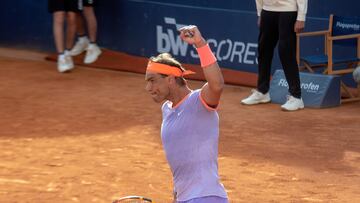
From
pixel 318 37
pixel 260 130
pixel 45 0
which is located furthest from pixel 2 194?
pixel 45 0

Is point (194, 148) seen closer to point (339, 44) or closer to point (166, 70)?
point (166, 70)

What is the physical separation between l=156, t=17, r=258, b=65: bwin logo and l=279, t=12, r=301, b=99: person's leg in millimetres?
1959

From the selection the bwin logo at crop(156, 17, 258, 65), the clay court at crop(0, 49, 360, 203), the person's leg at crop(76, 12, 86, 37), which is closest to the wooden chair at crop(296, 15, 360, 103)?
the clay court at crop(0, 49, 360, 203)

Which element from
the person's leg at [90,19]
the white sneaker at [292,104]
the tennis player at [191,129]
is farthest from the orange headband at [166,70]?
the person's leg at [90,19]

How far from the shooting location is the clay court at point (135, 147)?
728 centimetres

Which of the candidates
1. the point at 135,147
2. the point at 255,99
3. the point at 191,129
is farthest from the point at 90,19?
the point at 191,129

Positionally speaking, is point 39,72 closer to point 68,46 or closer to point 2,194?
point 68,46

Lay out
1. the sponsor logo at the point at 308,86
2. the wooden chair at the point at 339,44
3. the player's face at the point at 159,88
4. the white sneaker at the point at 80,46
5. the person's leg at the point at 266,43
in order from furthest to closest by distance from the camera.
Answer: the white sneaker at the point at 80,46 → the wooden chair at the point at 339,44 → the sponsor logo at the point at 308,86 → the person's leg at the point at 266,43 → the player's face at the point at 159,88

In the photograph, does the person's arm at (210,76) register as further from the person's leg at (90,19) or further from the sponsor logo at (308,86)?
the person's leg at (90,19)

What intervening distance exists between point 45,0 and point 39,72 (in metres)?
1.89

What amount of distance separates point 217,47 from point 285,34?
2.59 meters

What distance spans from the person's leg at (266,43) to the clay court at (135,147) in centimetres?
30

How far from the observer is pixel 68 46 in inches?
534

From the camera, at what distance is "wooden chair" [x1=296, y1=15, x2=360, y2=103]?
10727 millimetres
